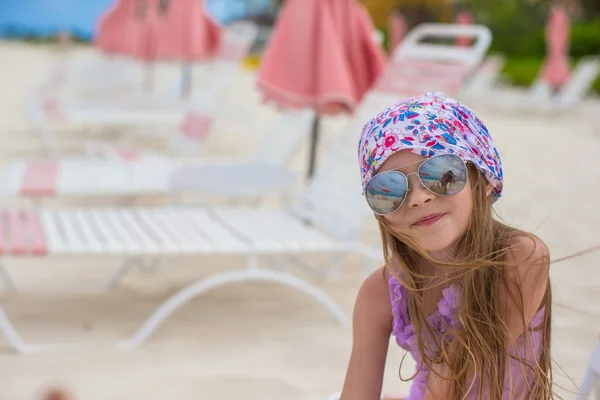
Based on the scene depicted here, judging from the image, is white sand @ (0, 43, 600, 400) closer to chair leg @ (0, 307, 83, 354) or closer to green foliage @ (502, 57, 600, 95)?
chair leg @ (0, 307, 83, 354)

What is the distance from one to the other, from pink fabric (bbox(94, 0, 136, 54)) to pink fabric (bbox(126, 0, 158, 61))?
139 mm

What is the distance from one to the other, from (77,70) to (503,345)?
11698 mm

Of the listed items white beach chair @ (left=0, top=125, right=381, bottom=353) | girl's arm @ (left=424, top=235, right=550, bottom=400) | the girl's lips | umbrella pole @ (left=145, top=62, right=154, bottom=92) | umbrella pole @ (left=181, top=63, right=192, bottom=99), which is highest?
the girl's lips

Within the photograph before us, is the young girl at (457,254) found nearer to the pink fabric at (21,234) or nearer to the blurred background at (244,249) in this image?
the blurred background at (244,249)

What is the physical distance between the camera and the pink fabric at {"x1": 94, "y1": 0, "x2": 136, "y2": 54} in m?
9.48

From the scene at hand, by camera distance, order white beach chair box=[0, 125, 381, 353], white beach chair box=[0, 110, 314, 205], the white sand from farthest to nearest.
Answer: white beach chair box=[0, 110, 314, 205] → white beach chair box=[0, 125, 381, 353] → the white sand

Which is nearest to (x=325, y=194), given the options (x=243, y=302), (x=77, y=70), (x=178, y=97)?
(x=243, y=302)

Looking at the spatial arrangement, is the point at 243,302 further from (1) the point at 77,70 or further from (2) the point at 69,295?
(1) the point at 77,70

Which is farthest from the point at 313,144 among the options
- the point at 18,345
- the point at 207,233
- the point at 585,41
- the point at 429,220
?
the point at 585,41

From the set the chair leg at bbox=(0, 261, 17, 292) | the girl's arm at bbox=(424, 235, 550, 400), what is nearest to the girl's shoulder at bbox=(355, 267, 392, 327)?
the girl's arm at bbox=(424, 235, 550, 400)

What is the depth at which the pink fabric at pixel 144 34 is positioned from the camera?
8859mm

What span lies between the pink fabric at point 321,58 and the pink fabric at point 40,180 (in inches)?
46.5

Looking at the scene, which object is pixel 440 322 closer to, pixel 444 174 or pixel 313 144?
pixel 444 174

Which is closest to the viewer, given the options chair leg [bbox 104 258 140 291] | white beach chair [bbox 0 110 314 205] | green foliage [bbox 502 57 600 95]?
chair leg [bbox 104 258 140 291]
